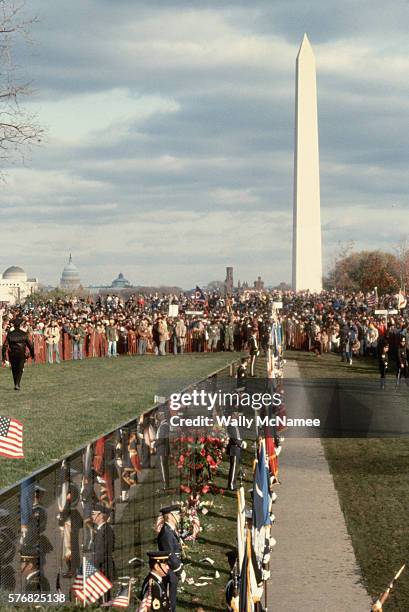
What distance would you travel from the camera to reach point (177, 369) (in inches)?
1527

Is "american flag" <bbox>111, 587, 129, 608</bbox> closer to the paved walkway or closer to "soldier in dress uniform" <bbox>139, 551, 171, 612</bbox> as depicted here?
"soldier in dress uniform" <bbox>139, 551, 171, 612</bbox>

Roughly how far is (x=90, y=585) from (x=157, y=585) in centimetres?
58

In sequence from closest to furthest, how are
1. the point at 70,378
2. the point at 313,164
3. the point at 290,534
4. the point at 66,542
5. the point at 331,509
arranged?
the point at 66,542 < the point at 290,534 < the point at 331,509 < the point at 70,378 < the point at 313,164

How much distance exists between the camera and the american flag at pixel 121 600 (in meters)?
9.72

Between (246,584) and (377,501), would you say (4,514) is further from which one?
(377,501)

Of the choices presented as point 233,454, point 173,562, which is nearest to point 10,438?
point 173,562

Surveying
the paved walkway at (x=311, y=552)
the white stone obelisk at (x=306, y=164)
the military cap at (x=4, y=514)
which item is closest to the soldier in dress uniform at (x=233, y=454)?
the paved walkway at (x=311, y=552)

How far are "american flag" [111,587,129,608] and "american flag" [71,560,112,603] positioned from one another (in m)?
0.12

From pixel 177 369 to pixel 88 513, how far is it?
2920cm

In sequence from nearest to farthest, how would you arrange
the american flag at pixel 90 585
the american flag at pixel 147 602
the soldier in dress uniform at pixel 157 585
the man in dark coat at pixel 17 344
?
the american flag at pixel 90 585, the american flag at pixel 147 602, the soldier in dress uniform at pixel 157 585, the man in dark coat at pixel 17 344

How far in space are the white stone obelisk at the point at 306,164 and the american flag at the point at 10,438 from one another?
7116 cm

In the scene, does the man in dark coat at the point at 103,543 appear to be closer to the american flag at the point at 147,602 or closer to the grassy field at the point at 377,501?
the american flag at the point at 147,602

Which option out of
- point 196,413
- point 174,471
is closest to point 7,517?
point 174,471

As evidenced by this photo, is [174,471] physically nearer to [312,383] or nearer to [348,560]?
[348,560]
